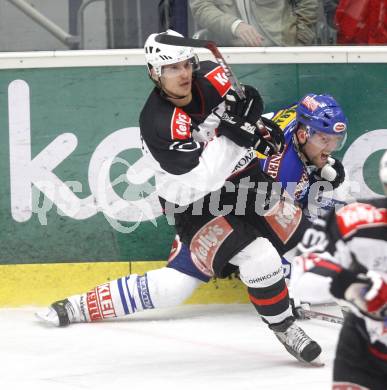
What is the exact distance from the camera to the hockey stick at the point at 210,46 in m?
4.64

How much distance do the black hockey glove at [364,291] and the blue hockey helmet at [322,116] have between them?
231cm

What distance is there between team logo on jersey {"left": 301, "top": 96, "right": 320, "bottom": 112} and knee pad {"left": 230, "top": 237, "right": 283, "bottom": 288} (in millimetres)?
889

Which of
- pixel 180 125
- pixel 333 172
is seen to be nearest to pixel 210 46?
pixel 180 125

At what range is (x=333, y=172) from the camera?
5.48 m

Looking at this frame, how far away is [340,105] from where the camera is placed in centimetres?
581

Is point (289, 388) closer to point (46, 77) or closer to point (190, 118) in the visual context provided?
point (190, 118)

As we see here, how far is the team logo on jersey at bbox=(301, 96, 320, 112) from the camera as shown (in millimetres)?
5336

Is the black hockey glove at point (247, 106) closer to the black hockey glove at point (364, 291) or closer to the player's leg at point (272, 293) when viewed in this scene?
the player's leg at point (272, 293)

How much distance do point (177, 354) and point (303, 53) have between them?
1.65m

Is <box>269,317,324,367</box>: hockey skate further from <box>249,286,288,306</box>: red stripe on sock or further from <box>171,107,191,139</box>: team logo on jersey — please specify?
<box>171,107,191,139</box>: team logo on jersey

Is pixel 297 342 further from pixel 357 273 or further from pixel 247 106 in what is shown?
pixel 357 273

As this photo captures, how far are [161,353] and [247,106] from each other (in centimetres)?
105

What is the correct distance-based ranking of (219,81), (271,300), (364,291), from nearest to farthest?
(364,291), (271,300), (219,81)

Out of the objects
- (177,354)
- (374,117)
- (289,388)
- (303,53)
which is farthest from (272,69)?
(289,388)
